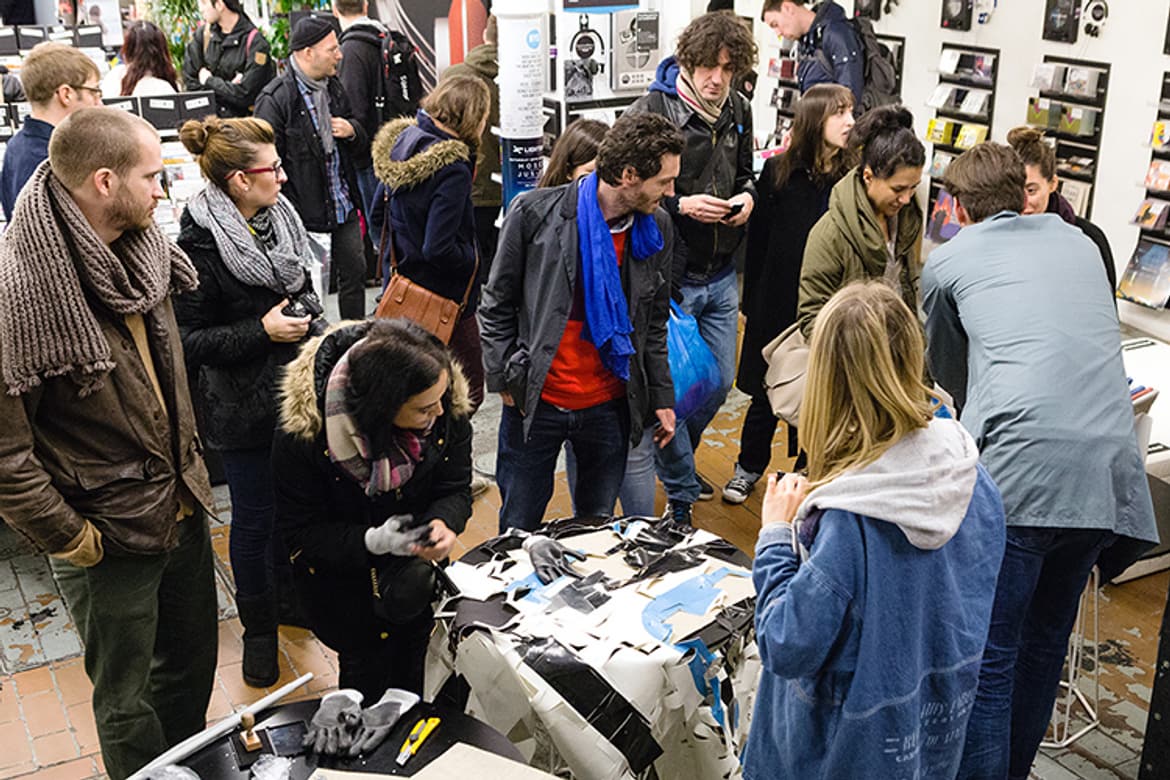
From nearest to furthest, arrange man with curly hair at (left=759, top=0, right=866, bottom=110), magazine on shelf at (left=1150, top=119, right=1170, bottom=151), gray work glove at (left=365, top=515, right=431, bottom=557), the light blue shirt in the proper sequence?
gray work glove at (left=365, top=515, right=431, bottom=557)
the light blue shirt
man with curly hair at (left=759, top=0, right=866, bottom=110)
magazine on shelf at (left=1150, top=119, right=1170, bottom=151)

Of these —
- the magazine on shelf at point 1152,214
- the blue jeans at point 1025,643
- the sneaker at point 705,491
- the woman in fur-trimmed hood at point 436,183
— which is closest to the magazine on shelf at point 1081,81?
the magazine on shelf at point 1152,214

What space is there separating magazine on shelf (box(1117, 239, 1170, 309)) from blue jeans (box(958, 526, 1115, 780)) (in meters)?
3.70

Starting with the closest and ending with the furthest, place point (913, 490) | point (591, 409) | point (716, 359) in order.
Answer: point (913, 490) < point (591, 409) < point (716, 359)

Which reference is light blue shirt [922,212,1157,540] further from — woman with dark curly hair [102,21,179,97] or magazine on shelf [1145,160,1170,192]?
woman with dark curly hair [102,21,179,97]

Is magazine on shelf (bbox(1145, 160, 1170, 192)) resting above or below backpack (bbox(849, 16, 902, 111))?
below

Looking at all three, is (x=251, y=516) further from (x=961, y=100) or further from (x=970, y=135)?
(x=961, y=100)

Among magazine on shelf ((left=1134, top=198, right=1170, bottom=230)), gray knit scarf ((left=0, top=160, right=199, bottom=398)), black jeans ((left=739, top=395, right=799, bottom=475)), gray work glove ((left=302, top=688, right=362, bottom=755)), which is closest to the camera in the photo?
gray work glove ((left=302, top=688, right=362, bottom=755))

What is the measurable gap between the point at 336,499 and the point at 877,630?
1.29 meters

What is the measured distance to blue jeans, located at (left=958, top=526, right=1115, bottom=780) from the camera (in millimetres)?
2840

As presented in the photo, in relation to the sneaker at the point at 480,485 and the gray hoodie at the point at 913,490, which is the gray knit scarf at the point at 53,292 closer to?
the gray hoodie at the point at 913,490

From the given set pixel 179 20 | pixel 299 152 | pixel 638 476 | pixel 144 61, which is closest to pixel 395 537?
pixel 638 476

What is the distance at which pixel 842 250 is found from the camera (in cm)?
378

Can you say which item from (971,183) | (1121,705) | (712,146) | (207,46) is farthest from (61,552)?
(207,46)

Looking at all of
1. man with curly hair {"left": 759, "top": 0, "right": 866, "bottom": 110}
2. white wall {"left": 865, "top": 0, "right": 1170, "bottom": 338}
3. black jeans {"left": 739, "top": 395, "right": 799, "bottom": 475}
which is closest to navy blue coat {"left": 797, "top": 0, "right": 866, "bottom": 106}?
man with curly hair {"left": 759, "top": 0, "right": 866, "bottom": 110}
